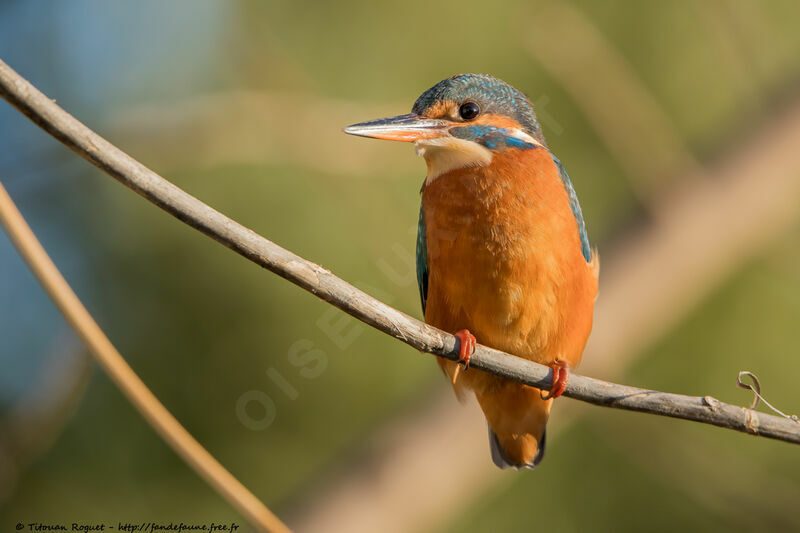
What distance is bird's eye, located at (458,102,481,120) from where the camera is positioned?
10.2ft

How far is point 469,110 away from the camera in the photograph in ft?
10.2

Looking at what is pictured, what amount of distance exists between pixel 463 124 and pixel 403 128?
1.13 ft

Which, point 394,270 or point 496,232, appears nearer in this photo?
point 496,232

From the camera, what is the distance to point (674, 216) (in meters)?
3.85

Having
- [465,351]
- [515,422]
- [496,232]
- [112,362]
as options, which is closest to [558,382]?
[465,351]

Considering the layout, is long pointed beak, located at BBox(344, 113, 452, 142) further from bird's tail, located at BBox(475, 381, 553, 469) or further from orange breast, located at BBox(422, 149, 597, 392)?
bird's tail, located at BBox(475, 381, 553, 469)

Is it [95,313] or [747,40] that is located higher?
[747,40]

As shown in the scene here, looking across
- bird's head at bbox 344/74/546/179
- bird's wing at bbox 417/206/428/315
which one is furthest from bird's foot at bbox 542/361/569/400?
bird's head at bbox 344/74/546/179

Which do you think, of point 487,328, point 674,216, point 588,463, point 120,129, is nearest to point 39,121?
point 487,328

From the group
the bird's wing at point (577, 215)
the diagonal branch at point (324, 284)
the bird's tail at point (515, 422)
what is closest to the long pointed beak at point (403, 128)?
the bird's wing at point (577, 215)

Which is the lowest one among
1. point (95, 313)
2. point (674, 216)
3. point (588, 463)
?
point (95, 313)

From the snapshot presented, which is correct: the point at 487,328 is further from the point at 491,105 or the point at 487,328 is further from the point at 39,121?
the point at 39,121

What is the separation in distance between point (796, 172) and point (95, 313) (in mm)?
4214

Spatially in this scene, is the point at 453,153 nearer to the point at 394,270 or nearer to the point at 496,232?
the point at 496,232
